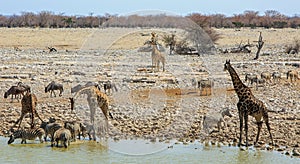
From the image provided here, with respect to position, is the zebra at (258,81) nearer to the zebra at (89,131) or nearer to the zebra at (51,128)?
the zebra at (89,131)

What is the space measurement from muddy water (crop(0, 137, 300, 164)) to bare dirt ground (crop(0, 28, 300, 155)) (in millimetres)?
499

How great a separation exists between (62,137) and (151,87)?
25.7 ft

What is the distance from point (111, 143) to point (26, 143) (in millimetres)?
1643

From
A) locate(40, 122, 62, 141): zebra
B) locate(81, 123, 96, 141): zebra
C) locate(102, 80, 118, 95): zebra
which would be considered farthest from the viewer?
locate(102, 80, 118, 95): zebra

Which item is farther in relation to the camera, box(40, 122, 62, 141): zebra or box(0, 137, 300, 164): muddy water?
box(40, 122, 62, 141): zebra

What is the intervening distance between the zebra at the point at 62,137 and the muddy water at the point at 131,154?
124 millimetres

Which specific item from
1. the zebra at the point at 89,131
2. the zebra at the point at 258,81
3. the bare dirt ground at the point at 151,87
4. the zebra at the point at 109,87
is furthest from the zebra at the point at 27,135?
the zebra at the point at 258,81

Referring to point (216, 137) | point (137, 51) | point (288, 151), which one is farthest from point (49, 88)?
point (137, 51)

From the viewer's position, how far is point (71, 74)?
854 inches

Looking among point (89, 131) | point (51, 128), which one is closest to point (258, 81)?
point (89, 131)

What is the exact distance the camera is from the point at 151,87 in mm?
18797

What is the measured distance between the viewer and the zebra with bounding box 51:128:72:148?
1120 centimetres

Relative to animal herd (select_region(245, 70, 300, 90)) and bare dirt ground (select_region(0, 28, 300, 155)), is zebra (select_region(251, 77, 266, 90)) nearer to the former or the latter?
animal herd (select_region(245, 70, 300, 90))

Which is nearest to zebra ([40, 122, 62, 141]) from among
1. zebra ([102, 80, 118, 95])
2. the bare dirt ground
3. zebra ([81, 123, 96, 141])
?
zebra ([81, 123, 96, 141])
